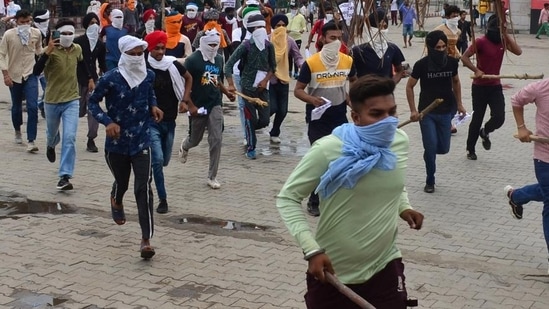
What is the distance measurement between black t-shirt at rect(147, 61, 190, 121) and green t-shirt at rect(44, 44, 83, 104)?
164cm

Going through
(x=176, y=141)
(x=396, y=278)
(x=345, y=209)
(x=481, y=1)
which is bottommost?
(x=176, y=141)

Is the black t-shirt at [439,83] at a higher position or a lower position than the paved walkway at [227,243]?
higher

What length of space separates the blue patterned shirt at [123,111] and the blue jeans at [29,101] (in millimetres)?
4309

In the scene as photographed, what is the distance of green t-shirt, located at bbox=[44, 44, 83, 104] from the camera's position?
924cm

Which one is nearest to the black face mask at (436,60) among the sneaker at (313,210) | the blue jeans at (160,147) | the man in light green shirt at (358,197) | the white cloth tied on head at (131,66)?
the sneaker at (313,210)

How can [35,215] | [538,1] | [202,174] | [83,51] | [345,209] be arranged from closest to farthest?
A: [345,209] → [35,215] → [202,174] → [83,51] → [538,1]

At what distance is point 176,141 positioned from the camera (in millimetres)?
11891

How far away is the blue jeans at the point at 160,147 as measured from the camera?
782cm

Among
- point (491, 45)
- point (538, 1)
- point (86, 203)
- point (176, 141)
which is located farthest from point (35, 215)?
point (538, 1)

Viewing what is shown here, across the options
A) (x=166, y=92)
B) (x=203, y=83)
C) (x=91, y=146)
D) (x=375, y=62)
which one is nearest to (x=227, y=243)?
(x=166, y=92)

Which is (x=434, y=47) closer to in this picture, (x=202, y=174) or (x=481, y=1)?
(x=202, y=174)

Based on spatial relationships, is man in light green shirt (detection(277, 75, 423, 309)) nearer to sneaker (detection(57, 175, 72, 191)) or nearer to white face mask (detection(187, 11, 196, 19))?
sneaker (detection(57, 175, 72, 191))

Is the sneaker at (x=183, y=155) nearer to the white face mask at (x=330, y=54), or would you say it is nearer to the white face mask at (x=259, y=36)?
the white face mask at (x=259, y=36)

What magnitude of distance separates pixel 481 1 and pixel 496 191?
6.32m
